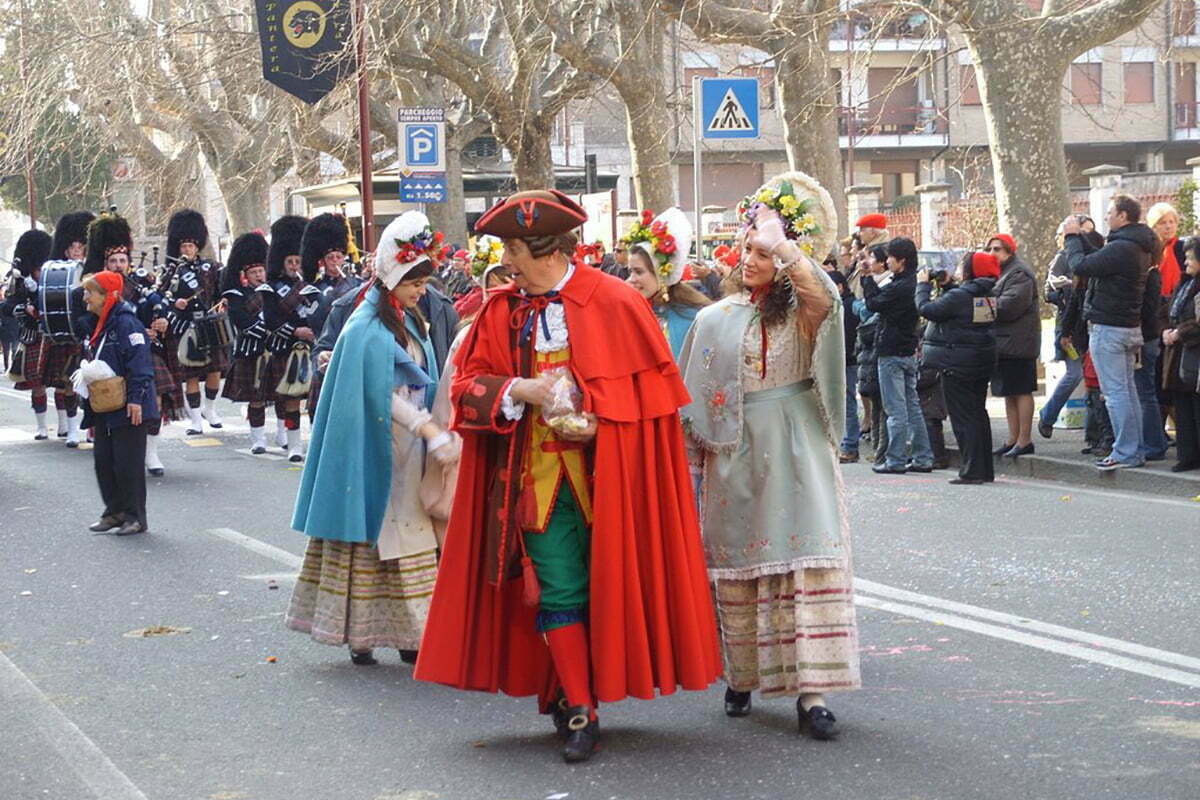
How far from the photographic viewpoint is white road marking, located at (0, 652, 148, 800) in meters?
5.88

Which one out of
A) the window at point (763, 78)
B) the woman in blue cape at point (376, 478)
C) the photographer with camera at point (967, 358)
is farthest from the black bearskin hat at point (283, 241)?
the woman in blue cape at point (376, 478)

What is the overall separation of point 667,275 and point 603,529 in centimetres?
247

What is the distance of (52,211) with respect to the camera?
6269 cm

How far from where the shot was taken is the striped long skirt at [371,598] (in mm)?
7391

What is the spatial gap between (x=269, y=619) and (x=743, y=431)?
3156 millimetres

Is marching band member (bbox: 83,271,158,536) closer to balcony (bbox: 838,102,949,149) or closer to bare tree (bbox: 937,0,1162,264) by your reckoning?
bare tree (bbox: 937,0,1162,264)

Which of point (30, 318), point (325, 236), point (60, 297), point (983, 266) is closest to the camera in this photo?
point (983, 266)

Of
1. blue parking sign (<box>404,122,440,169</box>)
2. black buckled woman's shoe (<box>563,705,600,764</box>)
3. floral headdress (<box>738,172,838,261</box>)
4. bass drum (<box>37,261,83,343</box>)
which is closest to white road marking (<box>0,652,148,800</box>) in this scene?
black buckled woman's shoe (<box>563,705,600,764</box>)

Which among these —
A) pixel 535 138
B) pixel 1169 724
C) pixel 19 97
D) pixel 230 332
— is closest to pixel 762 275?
pixel 1169 724

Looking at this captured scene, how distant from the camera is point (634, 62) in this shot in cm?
2344

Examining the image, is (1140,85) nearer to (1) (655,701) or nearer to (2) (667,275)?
(2) (667,275)

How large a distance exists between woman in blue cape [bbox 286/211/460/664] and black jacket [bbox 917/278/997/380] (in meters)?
6.29

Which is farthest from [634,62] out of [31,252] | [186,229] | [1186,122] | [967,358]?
[1186,122]

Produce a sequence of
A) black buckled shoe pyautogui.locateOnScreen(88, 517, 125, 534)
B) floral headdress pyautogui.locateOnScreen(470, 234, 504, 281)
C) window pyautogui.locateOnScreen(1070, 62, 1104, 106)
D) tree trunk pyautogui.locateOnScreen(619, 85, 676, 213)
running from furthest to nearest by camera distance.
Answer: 1. window pyautogui.locateOnScreen(1070, 62, 1104, 106)
2. tree trunk pyautogui.locateOnScreen(619, 85, 676, 213)
3. black buckled shoe pyautogui.locateOnScreen(88, 517, 125, 534)
4. floral headdress pyautogui.locateOnScreen(470, 234, 504, 281)
